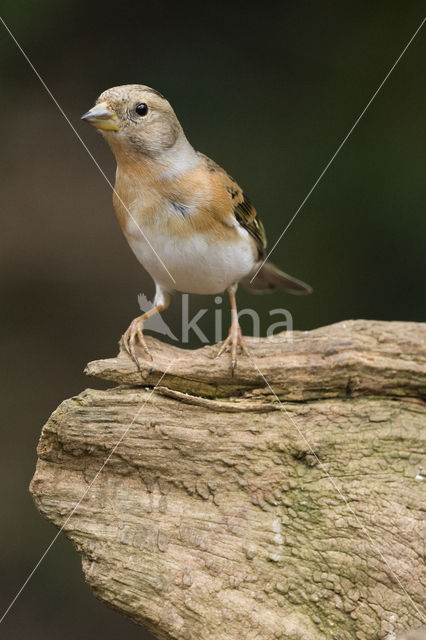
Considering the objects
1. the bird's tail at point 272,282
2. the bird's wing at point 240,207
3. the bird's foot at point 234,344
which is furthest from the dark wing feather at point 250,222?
the bird's foot at point 234,344

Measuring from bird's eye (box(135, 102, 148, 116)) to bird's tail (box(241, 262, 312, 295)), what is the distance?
1222 millimetres

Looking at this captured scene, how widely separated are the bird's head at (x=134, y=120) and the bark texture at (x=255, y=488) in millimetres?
844

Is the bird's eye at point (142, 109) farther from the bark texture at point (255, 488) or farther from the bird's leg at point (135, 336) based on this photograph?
the bark texture at point (255, 488)

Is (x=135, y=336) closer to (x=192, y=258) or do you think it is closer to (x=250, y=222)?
(x=192, y=258)

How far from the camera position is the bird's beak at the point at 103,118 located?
10.0ft

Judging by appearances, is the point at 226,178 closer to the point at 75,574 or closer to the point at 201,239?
the point at 201,239

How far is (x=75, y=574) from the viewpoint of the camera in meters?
4.83

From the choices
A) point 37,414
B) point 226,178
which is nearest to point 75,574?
point 37,414

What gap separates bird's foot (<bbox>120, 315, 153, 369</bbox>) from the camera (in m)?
3.11

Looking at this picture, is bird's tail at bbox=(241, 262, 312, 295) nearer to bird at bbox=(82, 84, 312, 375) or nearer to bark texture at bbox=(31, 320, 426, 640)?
bird at bbox=(82, 84, 312, 375)

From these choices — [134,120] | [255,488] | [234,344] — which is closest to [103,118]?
[134,120]

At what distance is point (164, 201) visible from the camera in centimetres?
326

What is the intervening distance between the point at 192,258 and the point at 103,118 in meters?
0.66

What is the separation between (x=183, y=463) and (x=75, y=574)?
228 centimetres
